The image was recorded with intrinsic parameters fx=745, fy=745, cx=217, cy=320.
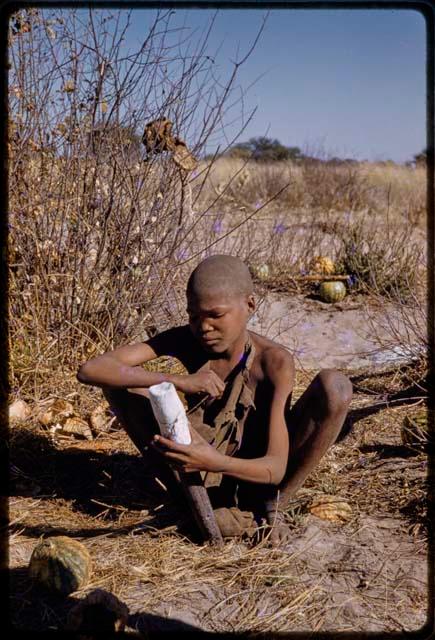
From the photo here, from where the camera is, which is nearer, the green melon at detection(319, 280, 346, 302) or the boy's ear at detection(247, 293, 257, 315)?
the boy's ear at detection(247, 293, 257, 315)

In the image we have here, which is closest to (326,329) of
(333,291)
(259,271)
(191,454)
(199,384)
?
(333,291)

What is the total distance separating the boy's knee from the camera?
9.57 feet

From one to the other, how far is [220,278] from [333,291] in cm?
482

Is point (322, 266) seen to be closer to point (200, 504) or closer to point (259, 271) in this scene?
point (259, 271)

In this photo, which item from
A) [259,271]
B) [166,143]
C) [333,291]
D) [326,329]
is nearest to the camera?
[166,143]

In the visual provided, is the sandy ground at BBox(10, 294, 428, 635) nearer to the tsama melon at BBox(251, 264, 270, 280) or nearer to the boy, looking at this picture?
the boy

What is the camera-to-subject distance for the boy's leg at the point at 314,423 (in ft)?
9.61

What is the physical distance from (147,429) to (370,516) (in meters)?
1.15

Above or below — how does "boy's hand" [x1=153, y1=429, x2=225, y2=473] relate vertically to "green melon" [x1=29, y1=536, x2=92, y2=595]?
above

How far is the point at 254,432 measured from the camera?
3.12m

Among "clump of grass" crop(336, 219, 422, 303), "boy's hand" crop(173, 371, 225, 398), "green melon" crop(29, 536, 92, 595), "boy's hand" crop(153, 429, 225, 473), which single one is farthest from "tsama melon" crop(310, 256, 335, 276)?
"green melon" crop(29, 536, 92, 595)

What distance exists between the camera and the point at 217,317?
287 centimetres

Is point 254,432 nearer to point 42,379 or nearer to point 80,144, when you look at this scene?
point 42,379

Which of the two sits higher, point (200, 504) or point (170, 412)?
point (170, 412)
